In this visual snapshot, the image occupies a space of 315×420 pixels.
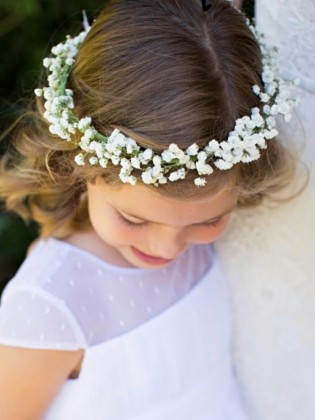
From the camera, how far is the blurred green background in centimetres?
233

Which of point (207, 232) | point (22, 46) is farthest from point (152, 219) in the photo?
point (22, 46)

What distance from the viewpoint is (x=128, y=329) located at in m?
1.72

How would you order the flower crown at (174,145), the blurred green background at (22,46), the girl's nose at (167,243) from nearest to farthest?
the flower crown at (174,145) < the girl's nose at (167,243) < the blurred green background at (22,46)

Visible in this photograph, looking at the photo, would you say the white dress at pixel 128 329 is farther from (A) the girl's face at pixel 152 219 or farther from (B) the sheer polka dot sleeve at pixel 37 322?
(A) the girl's face at pixel 152 219

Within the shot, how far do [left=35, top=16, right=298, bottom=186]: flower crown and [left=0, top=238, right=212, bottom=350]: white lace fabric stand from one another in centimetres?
30

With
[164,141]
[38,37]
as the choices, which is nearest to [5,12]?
[38,37]

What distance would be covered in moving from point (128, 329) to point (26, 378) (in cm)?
25

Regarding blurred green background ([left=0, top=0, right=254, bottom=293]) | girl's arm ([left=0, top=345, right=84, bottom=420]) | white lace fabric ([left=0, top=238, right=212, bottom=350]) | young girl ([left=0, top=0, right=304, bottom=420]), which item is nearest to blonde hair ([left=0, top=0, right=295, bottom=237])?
young girl ([left=0, top=0, right=304, bottom=420])

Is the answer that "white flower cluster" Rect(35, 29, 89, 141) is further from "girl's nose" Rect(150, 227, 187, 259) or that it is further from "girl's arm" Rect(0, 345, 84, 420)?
"girl's arm" Rect(0, 345, 84, 420)

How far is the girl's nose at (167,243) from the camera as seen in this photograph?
1547 mm

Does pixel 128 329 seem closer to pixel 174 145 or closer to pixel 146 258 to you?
pixel 146 258

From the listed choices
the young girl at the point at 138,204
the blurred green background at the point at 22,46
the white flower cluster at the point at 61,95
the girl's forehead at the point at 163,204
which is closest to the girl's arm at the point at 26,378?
the young girl at the point at 138,204

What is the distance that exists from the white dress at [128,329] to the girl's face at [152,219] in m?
0.10

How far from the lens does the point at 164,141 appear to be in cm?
139
